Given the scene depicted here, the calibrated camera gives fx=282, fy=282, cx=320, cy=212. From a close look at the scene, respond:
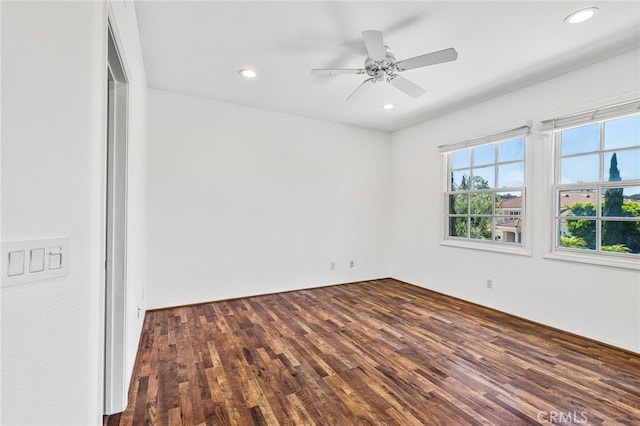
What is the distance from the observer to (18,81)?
0.70 metres

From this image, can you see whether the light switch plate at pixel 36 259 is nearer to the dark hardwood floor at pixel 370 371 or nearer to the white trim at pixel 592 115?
the dark hardwood floor at pixel 370 371

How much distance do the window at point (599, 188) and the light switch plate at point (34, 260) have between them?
406 centimetres

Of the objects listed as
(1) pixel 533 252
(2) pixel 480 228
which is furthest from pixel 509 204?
(1) pixel 533 252

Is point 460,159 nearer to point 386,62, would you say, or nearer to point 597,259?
point 597,259

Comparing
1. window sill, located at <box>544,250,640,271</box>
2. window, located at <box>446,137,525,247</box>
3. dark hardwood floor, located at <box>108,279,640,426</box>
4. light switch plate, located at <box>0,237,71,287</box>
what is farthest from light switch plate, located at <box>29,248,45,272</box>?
window, located at <box>446,137,525,247</box>

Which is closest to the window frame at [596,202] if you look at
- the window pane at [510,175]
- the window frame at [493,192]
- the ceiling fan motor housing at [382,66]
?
the window frame at [493,192]

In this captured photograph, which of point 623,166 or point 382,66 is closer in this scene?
point 382,66

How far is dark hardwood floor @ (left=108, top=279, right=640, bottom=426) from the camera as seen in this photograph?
172 cm

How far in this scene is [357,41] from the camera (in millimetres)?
2414

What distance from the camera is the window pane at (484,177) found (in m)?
3.80

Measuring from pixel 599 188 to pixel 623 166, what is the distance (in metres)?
0.26

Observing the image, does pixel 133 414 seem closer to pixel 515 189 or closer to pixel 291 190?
pixel 291 190

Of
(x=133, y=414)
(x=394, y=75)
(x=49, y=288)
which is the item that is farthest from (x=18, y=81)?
(x=394, y=75)

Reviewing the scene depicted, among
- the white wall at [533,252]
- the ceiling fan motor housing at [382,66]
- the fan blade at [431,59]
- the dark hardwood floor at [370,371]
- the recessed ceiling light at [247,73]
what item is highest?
the recessed ceiling light at [247,73]
